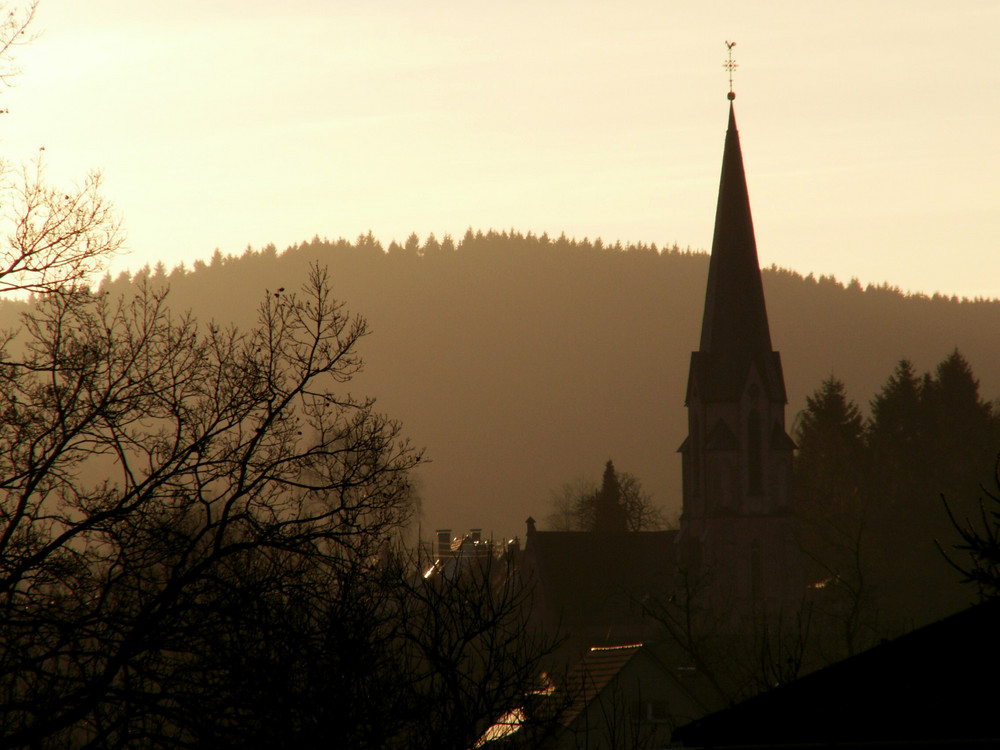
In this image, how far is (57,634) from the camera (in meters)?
9.82

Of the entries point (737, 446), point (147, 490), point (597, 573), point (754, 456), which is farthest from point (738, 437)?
point (147, 490)

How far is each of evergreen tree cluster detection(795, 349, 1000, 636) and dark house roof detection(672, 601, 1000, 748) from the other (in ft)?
140

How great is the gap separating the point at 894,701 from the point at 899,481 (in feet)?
189

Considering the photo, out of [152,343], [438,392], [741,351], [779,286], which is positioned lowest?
[152,343]

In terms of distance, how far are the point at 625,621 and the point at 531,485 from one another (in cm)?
8313

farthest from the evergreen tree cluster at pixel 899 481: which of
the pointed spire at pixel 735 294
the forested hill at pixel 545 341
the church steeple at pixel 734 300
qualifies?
the forested hill at pixel 545 341

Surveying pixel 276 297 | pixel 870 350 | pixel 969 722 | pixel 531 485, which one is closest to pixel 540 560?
pixel 276 297

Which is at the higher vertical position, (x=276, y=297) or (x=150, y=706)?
(x=276, y=297)

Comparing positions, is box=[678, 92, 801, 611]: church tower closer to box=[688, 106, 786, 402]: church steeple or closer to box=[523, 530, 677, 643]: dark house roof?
box=[688, 106, 786, 402]: church steeple

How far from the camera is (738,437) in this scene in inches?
2020

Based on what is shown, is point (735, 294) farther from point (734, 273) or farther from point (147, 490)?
point (147, 490)

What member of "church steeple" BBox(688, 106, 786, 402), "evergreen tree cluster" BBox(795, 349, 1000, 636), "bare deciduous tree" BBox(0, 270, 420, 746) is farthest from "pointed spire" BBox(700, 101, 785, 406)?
"bare deciduous tree" BBox(0, 270, 420, 746)

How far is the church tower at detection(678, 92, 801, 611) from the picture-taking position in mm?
50750

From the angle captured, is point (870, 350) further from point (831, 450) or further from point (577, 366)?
point (831, 450)
